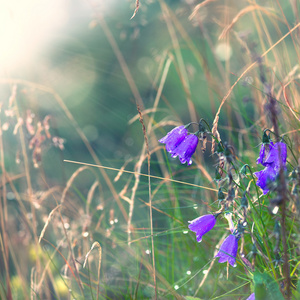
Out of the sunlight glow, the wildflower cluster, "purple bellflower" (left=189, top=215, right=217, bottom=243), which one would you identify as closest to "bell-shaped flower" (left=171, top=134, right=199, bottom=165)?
the wildflower cluster

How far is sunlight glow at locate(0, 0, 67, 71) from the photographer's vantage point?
7.16 feet

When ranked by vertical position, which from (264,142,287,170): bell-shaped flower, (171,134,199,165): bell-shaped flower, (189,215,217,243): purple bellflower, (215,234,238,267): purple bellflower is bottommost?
(215,234,238,267): purple bellflower

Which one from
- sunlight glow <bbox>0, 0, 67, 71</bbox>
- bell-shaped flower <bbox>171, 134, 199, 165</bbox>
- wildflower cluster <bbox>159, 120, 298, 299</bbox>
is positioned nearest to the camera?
wildflower cluster <bbox>159, 120, 298, 299</bbox>

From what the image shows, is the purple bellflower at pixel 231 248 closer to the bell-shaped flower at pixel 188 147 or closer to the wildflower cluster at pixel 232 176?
the wildflower cluster at pixel 232 176

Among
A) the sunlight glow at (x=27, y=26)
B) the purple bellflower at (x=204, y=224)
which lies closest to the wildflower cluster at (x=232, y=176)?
the purple bellflower at (x=204, y=224)

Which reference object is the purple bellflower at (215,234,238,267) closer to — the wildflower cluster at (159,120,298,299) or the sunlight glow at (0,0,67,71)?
the wildflower cluster at (159,120,298,299)

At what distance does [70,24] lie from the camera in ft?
18.1

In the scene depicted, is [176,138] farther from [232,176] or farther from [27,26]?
[27,26]

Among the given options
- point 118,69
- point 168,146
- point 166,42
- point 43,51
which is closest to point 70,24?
point 43,51

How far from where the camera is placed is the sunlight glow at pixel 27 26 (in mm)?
2184

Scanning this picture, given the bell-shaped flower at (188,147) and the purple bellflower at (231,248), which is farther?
the bell-shaped flower at (188,147)

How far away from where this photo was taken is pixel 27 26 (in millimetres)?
3660

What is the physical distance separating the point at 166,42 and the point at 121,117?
112cm

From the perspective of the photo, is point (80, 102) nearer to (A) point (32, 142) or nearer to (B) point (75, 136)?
(B) point (75, 136)
